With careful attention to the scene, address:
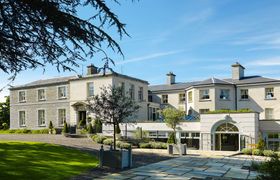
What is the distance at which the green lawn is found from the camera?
1285cm

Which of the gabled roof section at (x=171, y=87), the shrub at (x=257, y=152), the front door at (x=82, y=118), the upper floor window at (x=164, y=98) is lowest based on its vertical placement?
the shrub at (x=257, y=152)

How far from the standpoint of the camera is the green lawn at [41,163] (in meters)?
12.9

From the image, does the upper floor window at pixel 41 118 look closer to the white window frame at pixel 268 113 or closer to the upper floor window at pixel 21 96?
the upper floor window at pixel 21 96

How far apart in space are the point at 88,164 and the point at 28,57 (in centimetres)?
763

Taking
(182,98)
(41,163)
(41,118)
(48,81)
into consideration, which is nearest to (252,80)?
(182,98)

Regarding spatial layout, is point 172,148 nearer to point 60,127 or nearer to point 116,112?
point 116,112

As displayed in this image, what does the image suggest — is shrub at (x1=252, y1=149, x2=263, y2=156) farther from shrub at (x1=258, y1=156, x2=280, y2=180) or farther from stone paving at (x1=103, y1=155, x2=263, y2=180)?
shrub at (x1=258, y1=156, x2=280, y2=180)

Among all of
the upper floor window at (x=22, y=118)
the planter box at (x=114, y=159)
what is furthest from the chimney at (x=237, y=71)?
the planter box at (x=114, y=159)

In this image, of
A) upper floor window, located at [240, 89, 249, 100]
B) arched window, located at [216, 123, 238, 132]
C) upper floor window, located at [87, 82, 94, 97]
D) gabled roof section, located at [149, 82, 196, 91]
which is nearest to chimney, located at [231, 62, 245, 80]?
upper floor window, located at [240, 89, 249, 100]

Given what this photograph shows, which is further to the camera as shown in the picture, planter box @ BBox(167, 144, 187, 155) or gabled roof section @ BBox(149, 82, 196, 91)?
gabled roof section @ BBox(149, 82, 196, 91)

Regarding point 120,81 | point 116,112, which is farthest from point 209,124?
point 116,112

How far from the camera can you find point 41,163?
1525 cm

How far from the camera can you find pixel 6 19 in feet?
28.3

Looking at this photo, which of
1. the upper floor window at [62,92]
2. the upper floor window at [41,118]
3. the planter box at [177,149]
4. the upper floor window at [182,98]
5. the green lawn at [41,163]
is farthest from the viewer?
the upper floor window at [182,98]
